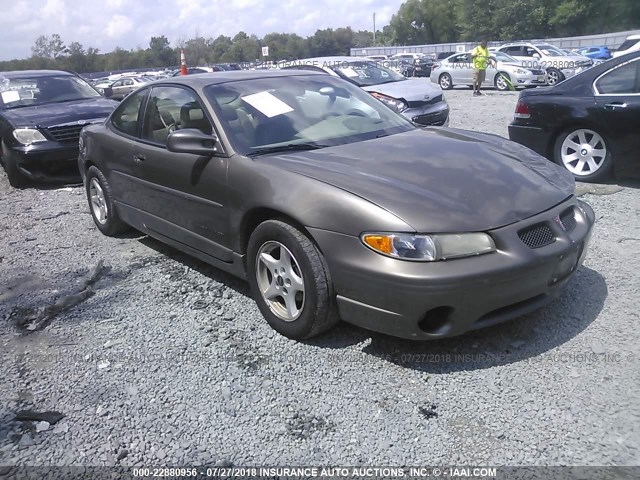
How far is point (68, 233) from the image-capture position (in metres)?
5.78

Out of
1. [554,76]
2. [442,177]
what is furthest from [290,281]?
[554,76]

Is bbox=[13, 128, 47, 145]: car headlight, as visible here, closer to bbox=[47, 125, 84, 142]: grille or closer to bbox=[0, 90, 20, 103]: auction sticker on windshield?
bbox=[47, 125, 84, 142]: grille

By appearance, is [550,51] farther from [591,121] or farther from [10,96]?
[10,96]

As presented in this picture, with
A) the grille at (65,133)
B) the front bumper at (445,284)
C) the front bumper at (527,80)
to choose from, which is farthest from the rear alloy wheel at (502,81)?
the front bumper at (445,284)

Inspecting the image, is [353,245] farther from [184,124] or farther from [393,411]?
[184,124]

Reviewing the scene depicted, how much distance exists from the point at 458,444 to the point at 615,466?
0.60 m

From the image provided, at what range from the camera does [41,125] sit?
296 inches

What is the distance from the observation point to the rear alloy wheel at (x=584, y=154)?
612 cm

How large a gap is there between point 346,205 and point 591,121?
4350mm

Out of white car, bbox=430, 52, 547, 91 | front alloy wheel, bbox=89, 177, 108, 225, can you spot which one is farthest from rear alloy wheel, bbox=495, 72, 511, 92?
front alloy wheel, bbox=89, 177, 108, 225

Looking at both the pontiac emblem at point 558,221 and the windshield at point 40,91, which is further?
the windshield at point 40,91

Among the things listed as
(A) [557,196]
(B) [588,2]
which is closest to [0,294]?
(A) [557,196]

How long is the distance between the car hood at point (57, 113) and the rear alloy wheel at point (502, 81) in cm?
Answer: 1441

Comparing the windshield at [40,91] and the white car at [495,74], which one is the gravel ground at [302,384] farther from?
the white car at [495,74]
